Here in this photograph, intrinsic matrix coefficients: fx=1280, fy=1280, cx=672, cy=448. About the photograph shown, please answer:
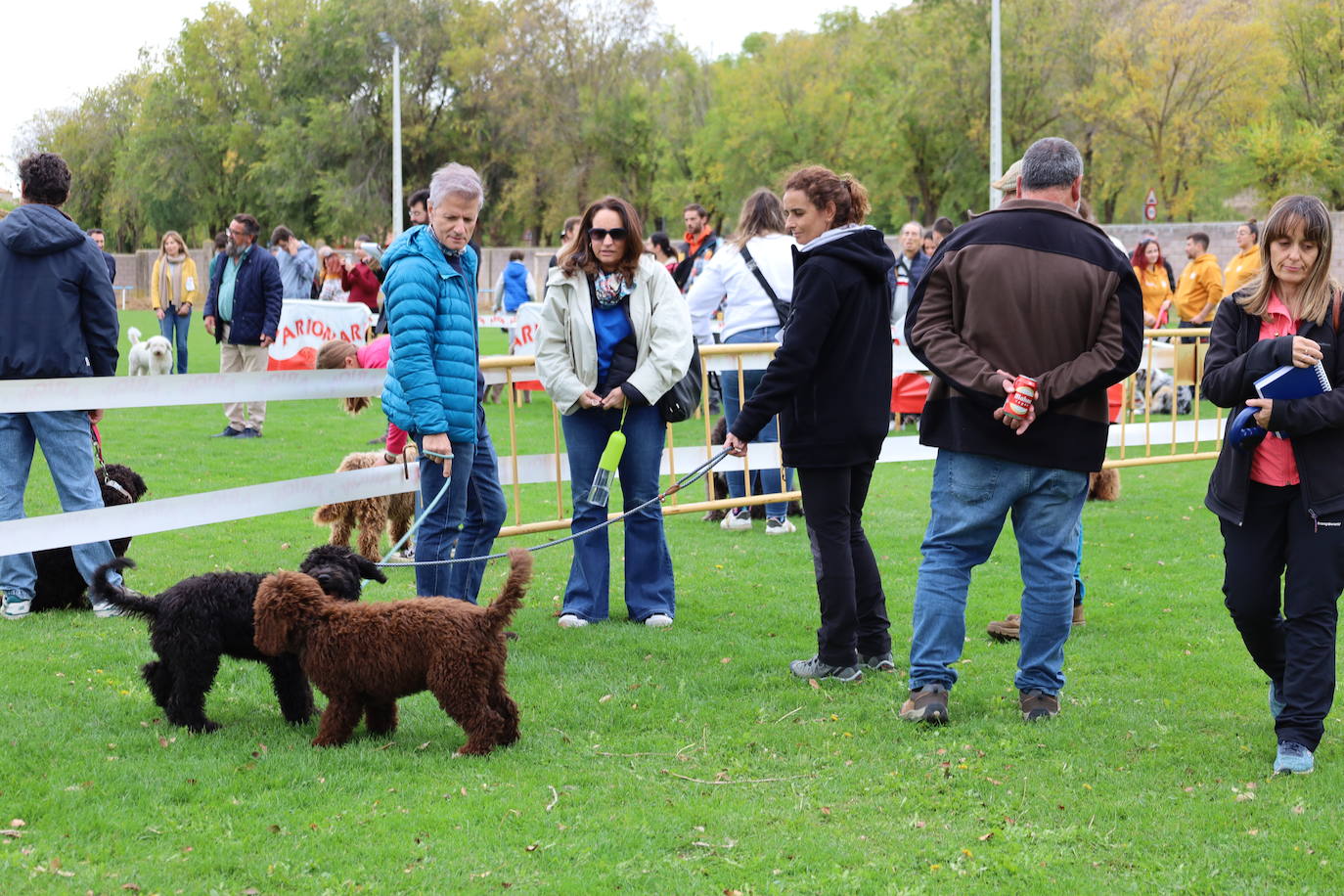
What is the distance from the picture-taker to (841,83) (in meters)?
52.2

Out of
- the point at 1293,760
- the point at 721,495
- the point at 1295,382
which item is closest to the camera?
the point at 1295,382

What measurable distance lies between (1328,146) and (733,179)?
73.9ft

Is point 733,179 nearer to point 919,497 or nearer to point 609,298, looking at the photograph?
point 919,497

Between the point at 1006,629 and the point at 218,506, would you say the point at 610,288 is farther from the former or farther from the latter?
the point at 1006,629

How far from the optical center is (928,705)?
4.98 m

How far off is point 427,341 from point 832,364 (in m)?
1.76

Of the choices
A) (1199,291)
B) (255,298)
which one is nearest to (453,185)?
(255,298)

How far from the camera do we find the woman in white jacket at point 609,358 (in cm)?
631

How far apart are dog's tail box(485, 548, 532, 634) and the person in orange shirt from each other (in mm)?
14103

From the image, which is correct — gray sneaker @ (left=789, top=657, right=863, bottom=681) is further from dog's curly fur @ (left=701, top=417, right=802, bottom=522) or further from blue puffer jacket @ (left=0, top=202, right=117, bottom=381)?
dog's curly fur @ (left=701, top=417, right=802, bottom=522)

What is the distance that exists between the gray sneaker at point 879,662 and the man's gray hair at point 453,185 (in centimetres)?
271

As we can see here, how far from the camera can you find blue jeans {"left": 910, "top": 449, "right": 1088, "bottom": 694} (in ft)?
16.0

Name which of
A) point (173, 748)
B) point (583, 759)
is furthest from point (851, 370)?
point (173, 748)

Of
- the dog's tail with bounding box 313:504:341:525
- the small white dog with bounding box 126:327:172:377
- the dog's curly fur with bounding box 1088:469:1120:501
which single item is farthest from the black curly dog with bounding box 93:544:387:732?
the small white dog with bounding box 126:327:172:377
